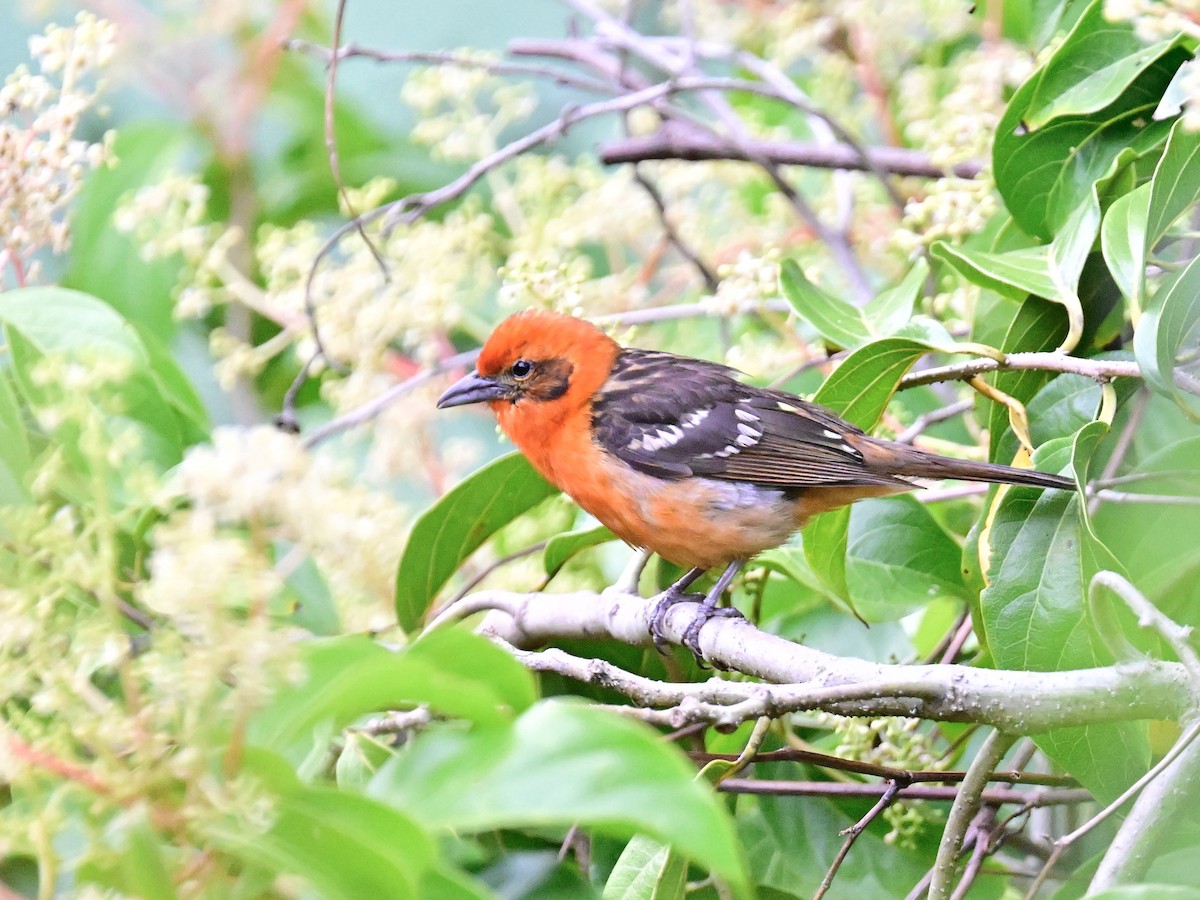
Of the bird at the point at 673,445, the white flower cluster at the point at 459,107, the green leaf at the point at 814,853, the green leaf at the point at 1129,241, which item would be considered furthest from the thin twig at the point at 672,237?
the green leaf at the point at 814,853

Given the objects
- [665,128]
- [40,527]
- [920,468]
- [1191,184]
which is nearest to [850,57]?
[665,128]

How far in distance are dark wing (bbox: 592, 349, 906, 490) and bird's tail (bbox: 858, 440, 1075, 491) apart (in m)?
0.16

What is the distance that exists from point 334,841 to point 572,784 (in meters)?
0.25

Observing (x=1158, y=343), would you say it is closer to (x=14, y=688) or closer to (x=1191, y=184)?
(x=1191, y=184)

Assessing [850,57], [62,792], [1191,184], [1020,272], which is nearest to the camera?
[62,792]

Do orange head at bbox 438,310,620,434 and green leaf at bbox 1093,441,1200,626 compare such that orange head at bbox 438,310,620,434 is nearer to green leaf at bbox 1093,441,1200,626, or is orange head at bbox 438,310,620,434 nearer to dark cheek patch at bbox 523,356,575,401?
dark cheek patch at bbox 523,356,575,401

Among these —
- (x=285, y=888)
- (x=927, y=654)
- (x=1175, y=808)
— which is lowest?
(x=927, y=654)

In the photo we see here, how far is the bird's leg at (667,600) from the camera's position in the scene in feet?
8.41

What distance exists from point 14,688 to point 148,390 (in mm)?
1380

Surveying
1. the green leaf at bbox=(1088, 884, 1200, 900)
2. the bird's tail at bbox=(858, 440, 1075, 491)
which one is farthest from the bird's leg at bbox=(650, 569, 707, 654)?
the green leaf at bbox=(1088, 884, 1200, 900)

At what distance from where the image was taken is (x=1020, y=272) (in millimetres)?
2447

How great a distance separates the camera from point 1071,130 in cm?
269

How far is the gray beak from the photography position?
3.59 meters

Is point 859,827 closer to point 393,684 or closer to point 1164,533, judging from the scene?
point 1164,533
